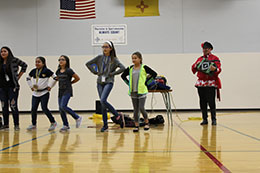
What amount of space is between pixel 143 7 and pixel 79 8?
2.26 m

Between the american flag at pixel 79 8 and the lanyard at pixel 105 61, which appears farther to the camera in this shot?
the american flag at pixel 79 8

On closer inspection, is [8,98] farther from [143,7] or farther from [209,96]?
[143,7]

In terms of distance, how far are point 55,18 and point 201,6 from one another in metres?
5.31

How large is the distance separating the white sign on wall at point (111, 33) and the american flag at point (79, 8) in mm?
725

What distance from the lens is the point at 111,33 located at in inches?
428

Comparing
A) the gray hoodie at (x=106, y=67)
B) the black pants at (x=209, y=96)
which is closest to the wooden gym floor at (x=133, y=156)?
the gray hoodie at (x=106, y=67)

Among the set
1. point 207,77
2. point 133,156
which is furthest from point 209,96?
point 133,156

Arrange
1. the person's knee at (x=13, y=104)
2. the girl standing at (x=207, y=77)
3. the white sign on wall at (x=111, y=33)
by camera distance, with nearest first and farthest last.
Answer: the person's knee at (x=13, y=104) → the girl standing at (x=207, y=77) → the white sign on wall at (x=111, y=33)

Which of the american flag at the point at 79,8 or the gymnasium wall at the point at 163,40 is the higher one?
the american flag at the point at 79,8

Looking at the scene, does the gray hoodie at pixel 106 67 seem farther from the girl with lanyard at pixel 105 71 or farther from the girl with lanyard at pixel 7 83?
the girl with lanyard at pixel 7 83

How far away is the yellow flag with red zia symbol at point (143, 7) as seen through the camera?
10.7 m

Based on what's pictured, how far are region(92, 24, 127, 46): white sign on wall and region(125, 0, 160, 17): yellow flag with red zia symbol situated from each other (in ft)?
2.11

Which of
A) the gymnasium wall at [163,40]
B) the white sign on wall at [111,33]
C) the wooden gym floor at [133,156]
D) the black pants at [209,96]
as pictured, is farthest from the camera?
the white sign on wall at [111,33]

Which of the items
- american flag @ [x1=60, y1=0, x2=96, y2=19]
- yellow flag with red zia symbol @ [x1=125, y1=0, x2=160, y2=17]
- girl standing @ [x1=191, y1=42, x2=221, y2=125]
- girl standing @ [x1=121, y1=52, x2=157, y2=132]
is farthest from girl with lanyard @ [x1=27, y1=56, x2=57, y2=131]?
yellow flag with red zia symbol @ [x1=125, y1=0, x2=160, y2=17]
